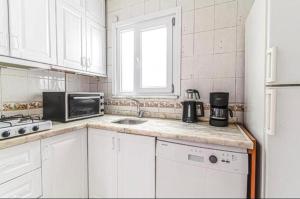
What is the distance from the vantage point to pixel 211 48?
1625mm

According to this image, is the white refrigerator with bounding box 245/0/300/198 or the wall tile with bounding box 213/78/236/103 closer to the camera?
the white refrigerator with bounding box 245/0/300/198

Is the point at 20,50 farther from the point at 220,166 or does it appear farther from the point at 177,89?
the point at 220,166

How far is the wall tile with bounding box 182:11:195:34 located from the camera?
1708 mm

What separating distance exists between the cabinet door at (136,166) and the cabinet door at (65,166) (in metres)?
0.39

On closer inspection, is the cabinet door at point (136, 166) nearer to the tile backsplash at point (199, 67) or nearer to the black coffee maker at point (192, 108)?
the black coffee maker at point (192, 108)

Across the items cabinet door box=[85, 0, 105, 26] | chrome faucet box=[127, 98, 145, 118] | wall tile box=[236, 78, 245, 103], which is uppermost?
cabinet door box=[85, 0, 105, 26]

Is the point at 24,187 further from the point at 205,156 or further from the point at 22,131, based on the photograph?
the point at 205,156

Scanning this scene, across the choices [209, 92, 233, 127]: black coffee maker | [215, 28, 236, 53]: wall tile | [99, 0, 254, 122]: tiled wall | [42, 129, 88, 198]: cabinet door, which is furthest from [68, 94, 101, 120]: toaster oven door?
[215, 28, 236, 53]: wall tile

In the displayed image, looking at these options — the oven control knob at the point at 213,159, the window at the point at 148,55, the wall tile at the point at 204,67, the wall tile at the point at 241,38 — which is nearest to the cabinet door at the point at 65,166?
the window at the point at 148,55

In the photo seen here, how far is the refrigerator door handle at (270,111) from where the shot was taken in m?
0.85

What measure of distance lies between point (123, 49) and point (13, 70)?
1.20m

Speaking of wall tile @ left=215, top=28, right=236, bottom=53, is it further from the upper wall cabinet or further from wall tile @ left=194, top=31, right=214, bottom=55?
the upper wall cabinet

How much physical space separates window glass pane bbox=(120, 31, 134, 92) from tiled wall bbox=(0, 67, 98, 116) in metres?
0.69

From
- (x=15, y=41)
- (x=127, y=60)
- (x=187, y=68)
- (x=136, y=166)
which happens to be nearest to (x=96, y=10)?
(x=127, y=60)
